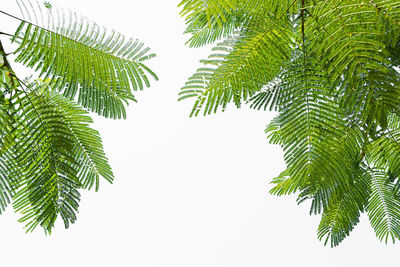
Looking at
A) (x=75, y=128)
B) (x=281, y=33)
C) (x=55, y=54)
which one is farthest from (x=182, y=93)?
(x=75, y=128)

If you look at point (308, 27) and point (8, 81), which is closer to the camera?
point (308, 27)

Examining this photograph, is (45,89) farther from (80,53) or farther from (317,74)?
(317,74)

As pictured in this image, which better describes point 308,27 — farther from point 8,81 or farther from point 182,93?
point 8,81

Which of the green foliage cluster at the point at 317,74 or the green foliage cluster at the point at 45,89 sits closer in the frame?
the green foliage cluster at the point at 317,74

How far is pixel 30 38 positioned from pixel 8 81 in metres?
0.12

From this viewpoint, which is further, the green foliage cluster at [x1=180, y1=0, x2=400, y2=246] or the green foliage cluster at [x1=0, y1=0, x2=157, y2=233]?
the green foliage cluster at [x1=0, y1=0, x2=157, y2=233]

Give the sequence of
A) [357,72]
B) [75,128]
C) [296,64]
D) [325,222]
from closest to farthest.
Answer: [357,72] < [296,64] < [75,128] < [325,222]

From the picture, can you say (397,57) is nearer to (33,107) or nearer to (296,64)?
(296,64)

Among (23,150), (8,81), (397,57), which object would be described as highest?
(397,57)

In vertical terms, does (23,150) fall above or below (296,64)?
below

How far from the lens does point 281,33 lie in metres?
0.46

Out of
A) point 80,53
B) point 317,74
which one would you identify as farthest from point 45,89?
point 317,74

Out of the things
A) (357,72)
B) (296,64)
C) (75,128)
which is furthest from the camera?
(75,128)

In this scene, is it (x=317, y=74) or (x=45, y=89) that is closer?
(x=317, y=74)
